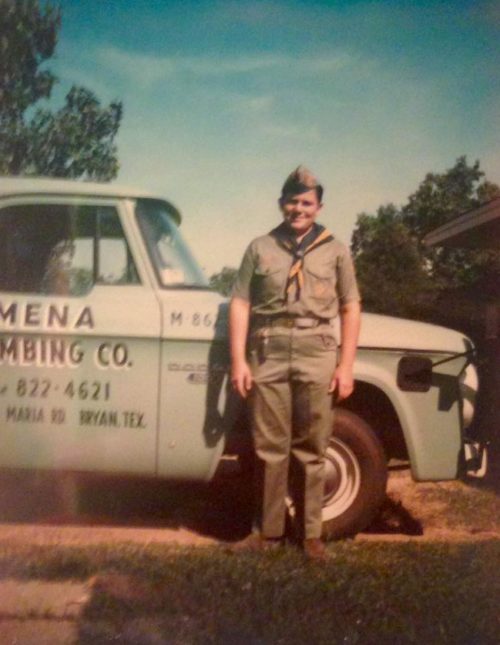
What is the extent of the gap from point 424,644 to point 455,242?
1660mm

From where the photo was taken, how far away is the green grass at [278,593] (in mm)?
2844

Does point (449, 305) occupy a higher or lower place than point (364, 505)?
higher

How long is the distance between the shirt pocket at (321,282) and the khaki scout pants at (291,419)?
133mm

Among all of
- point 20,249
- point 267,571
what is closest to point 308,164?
point 20,249

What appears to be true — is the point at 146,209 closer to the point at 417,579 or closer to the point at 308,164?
the point at 308,164

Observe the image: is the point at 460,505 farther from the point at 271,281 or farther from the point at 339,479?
the point at 271,281

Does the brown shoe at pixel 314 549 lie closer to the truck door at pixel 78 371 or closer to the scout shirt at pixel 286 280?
the truck door at pixel 78 371

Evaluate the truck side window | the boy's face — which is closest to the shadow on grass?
the truck side window

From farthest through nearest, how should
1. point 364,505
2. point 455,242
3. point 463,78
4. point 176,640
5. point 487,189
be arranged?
point 364,505 → point 455,242 → point 487,189 → point 463,78 → point 176,640

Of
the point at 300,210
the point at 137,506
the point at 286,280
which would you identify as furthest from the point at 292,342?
the point at 137,506

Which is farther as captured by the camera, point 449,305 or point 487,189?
point 449,305

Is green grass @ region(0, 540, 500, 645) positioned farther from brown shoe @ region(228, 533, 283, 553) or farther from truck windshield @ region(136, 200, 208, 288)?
truck windshield @ region(136, 200, 208, 288)

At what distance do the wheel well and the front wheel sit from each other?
0.30 feet

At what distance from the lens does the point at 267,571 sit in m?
3.37
